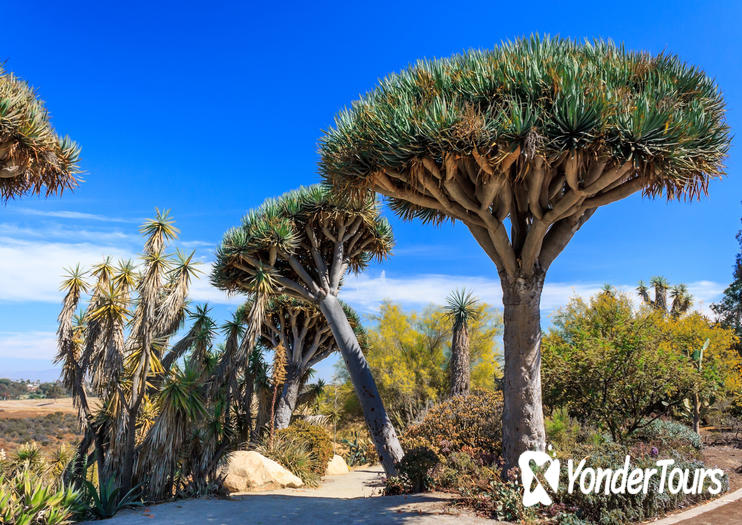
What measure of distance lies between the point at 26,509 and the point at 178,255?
18.3 ft

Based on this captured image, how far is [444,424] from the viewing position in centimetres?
1087

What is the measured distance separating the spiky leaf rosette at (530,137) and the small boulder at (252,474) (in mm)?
6994

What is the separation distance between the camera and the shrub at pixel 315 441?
48.4 feet

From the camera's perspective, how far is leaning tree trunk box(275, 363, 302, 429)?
16906mm

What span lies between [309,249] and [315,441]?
6338 millimetres

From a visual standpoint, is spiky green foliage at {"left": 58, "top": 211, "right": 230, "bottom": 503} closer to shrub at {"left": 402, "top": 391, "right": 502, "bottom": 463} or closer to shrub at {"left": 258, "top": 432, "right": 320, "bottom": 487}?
shrub at {"left": 258, "top": 432, "right": 320, "bottom": 487}

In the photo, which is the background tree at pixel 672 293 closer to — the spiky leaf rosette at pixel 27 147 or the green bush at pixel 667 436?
the green bush at pixel 667 436

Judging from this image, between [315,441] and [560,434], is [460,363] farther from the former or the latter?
[315,441]

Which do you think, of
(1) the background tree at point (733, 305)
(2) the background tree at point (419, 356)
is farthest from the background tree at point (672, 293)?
(2) the background tree at point (419, 356)

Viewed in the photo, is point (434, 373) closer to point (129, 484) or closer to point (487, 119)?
point (129, 484)

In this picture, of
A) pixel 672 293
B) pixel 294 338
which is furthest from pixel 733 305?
pixel 294 338

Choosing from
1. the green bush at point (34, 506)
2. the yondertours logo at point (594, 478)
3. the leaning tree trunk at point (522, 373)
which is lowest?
the green bush at point (34, 506)

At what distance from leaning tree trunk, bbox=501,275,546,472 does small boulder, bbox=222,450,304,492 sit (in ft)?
19.6

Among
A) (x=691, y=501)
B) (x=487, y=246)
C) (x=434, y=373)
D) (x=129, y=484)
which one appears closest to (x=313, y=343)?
(x=434, y=373)
